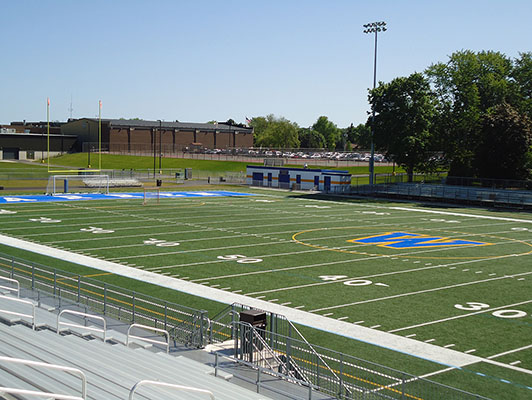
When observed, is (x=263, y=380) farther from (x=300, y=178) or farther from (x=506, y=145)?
(x=300, y=178)

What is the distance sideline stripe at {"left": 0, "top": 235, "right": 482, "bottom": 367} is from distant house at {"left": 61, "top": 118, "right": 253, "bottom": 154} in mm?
92276

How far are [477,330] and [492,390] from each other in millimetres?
4624

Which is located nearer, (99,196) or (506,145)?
(99,196)

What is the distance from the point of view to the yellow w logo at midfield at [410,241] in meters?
32.8

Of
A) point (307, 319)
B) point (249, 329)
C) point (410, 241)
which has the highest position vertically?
point (249, 329)

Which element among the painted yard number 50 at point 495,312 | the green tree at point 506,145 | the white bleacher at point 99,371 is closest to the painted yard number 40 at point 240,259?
the painted yard number 50 at point 495,312

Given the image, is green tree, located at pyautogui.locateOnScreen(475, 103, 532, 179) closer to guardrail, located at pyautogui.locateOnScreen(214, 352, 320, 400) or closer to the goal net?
the goal net

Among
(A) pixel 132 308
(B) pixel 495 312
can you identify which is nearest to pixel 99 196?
(A) pixel 132 308

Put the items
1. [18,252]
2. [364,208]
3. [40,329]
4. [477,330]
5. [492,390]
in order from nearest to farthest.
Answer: [492,390] → [40,329] → [477,330] → [18,252] → [364,208]

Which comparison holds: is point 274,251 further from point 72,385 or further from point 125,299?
point 72,385

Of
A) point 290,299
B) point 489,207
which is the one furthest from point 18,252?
point 489,207

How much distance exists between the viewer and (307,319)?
1908 cm

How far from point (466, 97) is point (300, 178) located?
69.1 ft

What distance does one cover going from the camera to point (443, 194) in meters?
58.8
